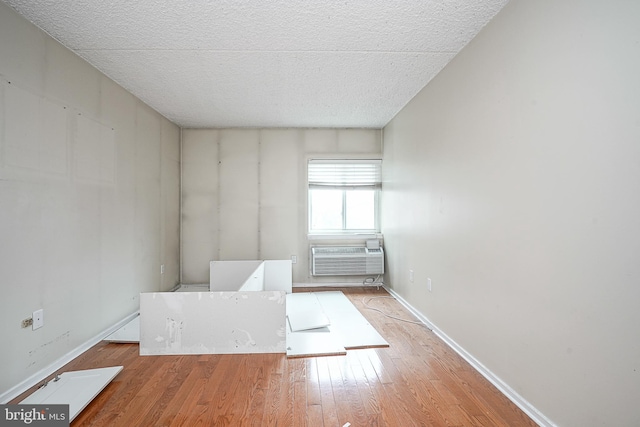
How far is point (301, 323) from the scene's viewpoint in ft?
10.2

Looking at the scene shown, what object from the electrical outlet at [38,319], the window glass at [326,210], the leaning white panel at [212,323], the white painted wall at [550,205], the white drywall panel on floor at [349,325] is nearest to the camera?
the white painted wall at [550,205]

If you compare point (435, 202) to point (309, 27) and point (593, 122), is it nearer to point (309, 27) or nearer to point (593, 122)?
point (593, 122)

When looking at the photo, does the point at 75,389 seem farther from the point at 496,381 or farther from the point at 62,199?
the point at 496,381

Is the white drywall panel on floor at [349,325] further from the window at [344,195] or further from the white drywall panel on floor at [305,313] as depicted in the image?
the window at [344,195]

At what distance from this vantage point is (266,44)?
2.37 m

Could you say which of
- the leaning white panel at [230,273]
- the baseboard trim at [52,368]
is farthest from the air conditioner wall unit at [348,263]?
the baseboard trim at [52,368]

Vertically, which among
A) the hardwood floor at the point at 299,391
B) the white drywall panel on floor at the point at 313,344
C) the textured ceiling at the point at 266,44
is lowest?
the hardwood floor at the point at 299,391

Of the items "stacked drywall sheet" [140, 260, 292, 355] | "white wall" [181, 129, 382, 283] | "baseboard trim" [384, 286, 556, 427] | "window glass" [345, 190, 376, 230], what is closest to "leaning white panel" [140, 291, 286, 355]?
"stacked drywall sheet" [140, 260, 292, 355]

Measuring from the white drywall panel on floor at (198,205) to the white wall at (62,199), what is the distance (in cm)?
103

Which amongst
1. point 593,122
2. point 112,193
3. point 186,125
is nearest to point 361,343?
point 593,122

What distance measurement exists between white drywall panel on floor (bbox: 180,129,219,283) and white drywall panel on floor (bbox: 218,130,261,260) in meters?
0.13

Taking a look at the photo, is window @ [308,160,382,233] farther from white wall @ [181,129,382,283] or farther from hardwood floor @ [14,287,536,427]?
hardwood floor @ [14,287,536,427]

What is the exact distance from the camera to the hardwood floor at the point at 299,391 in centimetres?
174

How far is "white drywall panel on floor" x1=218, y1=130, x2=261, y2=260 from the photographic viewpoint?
4.70 m
